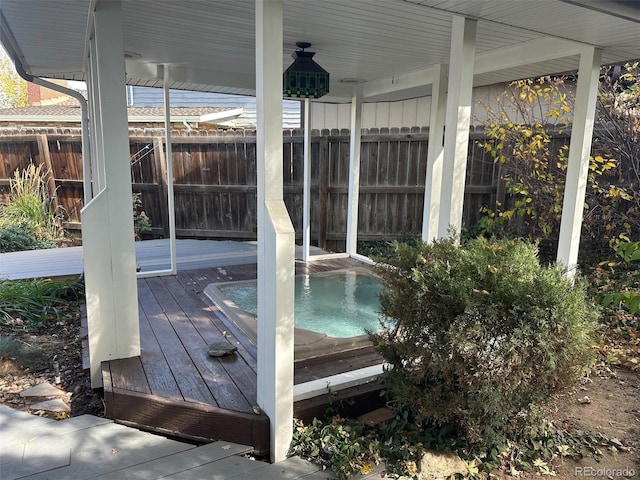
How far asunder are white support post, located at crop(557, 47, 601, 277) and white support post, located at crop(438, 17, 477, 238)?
49.1 inches

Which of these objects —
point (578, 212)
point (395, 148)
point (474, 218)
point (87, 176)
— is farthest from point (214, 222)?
point (578, 212)

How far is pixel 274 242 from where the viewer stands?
2.17m

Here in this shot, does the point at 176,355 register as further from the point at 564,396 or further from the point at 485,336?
the point at 564,396

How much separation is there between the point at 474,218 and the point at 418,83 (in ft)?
9.87

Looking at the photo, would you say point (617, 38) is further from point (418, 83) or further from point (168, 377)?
point (168, 377)

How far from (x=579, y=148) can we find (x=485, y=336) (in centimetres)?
235

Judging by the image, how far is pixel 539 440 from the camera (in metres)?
2.41

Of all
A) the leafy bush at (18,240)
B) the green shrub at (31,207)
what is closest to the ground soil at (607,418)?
the leafy bush at (18,240)

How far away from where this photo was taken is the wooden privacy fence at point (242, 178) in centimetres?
755

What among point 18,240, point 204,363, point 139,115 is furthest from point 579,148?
point 139,115

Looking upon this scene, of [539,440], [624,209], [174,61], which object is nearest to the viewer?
[539,440]

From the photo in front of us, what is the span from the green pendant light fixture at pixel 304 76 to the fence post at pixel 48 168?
621cm

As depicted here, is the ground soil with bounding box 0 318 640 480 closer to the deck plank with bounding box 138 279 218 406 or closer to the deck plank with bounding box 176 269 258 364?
the deck plank with bounding box 138 279 218 406

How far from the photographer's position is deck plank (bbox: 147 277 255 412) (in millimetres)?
2502
